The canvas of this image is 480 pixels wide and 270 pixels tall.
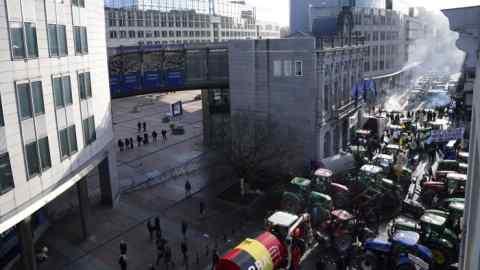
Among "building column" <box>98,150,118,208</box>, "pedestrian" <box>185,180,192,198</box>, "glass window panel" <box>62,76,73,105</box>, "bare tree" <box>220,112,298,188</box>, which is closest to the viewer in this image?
"glass window panel" <box>62,76,73,105</box>

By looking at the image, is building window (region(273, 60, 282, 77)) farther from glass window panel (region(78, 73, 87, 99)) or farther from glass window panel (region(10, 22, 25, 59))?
glass window panel (region(10, 22, 25, 59))

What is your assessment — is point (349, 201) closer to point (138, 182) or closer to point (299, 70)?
point (299, 70)

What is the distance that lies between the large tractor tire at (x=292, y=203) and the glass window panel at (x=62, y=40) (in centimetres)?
1519

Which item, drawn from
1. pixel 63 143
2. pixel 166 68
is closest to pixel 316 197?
pixel 63 143

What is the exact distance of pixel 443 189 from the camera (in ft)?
85.5

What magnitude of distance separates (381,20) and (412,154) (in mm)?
48556

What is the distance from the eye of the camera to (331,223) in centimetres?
2155

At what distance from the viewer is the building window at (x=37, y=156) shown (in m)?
17.6

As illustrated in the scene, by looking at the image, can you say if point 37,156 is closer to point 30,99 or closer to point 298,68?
point 30,99

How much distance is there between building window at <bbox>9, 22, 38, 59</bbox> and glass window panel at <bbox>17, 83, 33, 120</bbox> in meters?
1.32

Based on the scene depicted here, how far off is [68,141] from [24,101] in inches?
178

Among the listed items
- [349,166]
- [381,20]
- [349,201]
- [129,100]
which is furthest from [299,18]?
[349,201]

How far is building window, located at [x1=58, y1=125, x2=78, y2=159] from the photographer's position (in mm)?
20711

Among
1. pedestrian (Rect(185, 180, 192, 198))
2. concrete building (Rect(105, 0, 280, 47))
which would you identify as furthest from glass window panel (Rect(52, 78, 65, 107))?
concrete building (Rect(105, 0, 280, 47))
